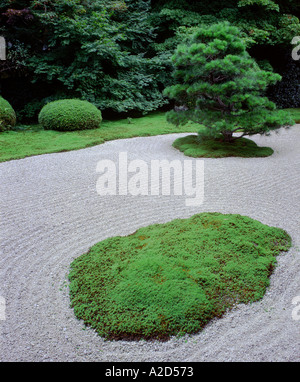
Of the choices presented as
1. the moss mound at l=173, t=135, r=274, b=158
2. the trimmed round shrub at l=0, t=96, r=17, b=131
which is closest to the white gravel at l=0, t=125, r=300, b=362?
the moss mound at l=173, t=135, r=274, b=158

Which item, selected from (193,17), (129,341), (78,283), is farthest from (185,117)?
(193,17)

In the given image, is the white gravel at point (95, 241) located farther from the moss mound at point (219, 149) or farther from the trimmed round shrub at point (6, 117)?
the trimmed round shrub at point (6, 117)

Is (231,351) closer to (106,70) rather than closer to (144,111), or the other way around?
(144,111)

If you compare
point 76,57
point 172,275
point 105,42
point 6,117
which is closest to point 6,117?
point 6,117

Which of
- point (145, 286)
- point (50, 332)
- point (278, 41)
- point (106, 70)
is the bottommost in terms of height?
point (50, 332)

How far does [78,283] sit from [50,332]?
1.81ft

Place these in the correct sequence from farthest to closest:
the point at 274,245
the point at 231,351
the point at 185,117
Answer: the point at 185,117 < the point at 274,245 < the point at 231,351

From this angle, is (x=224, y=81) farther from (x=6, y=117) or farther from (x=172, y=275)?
(x=6, y=117)

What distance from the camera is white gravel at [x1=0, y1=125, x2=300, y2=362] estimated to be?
210cm

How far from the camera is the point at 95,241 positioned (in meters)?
3.52

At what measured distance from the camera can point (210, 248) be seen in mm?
3094

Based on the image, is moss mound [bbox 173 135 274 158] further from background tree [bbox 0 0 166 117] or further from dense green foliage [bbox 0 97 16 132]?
dense green foliage [bbox 0 97 16 132]

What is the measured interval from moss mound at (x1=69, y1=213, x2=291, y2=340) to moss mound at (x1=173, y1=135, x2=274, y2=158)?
3.59 meters

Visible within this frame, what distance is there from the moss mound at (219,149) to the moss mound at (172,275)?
11.8 feet
